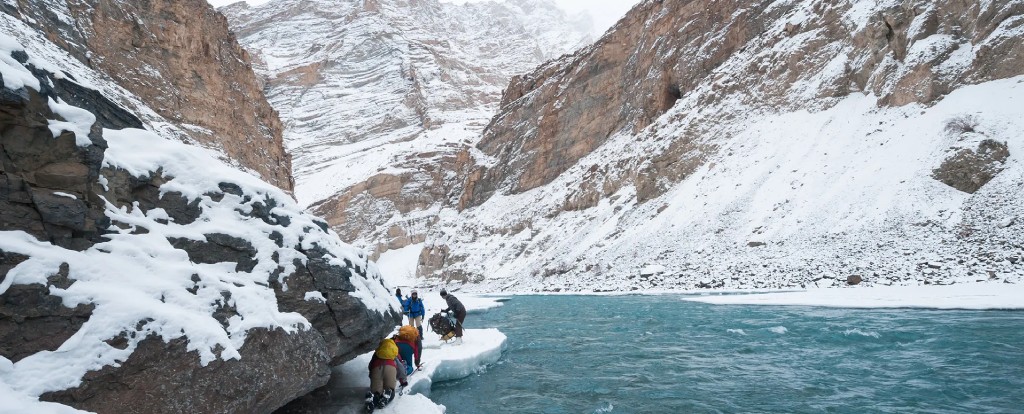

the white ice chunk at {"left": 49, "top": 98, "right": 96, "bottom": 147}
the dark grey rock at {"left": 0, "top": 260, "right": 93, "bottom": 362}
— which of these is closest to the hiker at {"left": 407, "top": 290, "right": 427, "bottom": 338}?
the white ice chunk at {"left": 49, "top": 98, "right": 96, "bottom": 147}

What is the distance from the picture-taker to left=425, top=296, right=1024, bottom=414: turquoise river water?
24.9 feet

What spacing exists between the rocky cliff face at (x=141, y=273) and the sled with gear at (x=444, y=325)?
20.3 feet

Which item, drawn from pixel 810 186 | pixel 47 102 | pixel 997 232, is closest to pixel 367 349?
pixel 47 102

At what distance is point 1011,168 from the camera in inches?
841

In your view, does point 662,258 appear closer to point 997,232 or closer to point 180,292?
point 997,232

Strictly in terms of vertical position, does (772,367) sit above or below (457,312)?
below

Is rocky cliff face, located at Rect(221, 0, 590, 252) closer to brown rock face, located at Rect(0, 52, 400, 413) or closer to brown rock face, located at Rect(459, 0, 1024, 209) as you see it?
brown rock face, located at Rect(459, 0, 1024, 209)

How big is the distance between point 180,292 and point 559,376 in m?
7.53

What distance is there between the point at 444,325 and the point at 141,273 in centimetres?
930

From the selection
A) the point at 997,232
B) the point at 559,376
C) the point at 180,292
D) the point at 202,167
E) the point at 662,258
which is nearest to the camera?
the point at 180,292

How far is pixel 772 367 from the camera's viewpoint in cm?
985

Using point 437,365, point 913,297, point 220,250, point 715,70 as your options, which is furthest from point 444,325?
point 715,70

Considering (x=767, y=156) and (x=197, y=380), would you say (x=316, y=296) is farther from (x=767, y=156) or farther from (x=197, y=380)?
(x=767, y=156)

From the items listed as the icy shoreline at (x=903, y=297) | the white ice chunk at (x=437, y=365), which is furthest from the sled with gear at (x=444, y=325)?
the icy shoreline at (x=903, y=297)
